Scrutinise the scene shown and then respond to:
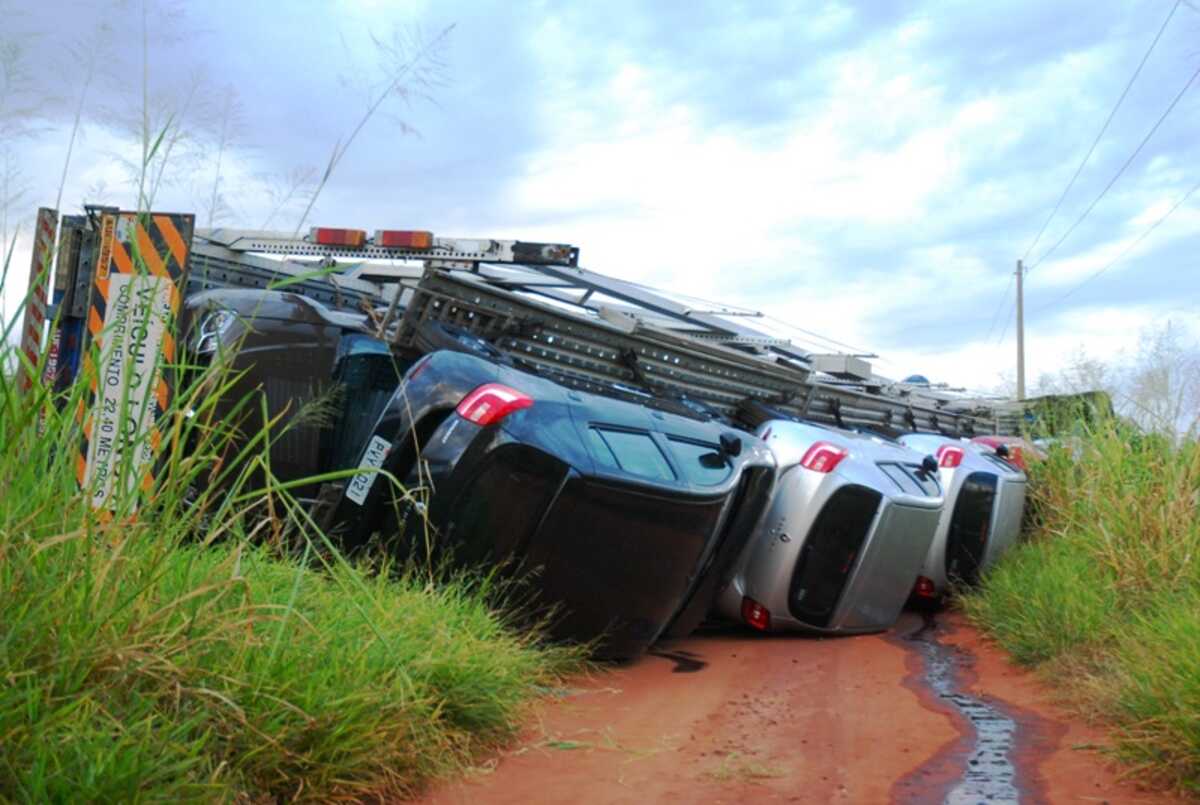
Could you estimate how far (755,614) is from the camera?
28.8ft

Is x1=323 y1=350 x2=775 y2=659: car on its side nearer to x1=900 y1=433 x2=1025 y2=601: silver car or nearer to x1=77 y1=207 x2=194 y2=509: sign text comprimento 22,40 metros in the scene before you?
x1=77 y1=207 x2=194 y2=509: sign text comprimento 22,40 metros

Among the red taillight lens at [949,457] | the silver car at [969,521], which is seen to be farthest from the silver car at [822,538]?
the red taillight lens at [949,457]

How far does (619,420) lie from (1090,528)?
12.9 ft

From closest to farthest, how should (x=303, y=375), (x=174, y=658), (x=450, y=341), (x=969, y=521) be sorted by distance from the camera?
(x=174, y=658) → (x=303, y=375) → (x=450, y=341) → (x=969, y=521)

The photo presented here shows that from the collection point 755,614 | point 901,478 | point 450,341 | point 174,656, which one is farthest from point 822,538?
point 174,656

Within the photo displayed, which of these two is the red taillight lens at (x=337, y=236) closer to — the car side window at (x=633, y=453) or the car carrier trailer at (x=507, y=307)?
the car carrier trailer at (x=507, y=307)

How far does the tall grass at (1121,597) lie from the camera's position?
504cm

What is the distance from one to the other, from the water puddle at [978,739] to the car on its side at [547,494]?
1782 millimetres

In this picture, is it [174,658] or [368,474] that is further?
[368,474]

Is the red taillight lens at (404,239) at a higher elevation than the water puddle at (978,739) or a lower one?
higher

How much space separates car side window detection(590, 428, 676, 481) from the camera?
6.39 meters

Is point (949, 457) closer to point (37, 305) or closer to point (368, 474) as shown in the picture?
point (368, 474)

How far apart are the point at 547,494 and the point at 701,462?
1392 millimetres

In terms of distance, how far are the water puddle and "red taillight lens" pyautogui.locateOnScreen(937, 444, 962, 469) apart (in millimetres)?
2553
